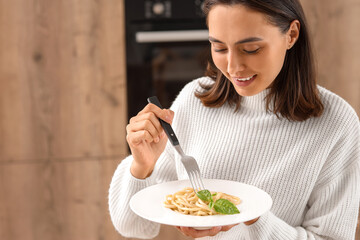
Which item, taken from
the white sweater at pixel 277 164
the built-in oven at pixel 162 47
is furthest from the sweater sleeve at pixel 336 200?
the built-in oven at pixel 162 47

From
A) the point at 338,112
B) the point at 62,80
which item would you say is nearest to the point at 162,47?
the point at 62,80

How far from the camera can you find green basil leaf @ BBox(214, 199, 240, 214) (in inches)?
38.0

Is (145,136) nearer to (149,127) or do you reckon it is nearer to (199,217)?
(149,127)

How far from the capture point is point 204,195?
102cm

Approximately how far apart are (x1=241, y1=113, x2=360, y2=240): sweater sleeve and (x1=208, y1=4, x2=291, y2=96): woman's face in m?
0.28

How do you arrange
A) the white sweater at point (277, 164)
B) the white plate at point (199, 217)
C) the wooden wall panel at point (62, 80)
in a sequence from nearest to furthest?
the white plate at point (199, 217) → the white sweater at point (277, 164) → the wooden wall panel at point (62, 80)

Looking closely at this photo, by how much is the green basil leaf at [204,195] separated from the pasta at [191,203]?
0.01 m

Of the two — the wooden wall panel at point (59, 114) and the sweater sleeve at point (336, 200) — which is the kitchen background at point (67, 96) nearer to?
→ the wooden wall panel at point (59, 114)

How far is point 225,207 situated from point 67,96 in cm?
159

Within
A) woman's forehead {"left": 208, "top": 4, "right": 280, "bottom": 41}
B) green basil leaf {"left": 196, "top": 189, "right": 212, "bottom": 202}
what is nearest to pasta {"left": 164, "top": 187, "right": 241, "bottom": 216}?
green basil leaf {"left": 196, "top": 189, "right": 212, "bottom": 202}

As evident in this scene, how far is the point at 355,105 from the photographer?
242 cm

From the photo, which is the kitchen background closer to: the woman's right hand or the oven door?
the oven door

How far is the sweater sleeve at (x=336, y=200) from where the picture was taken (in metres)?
1.12

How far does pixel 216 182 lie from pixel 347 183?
329 mm
